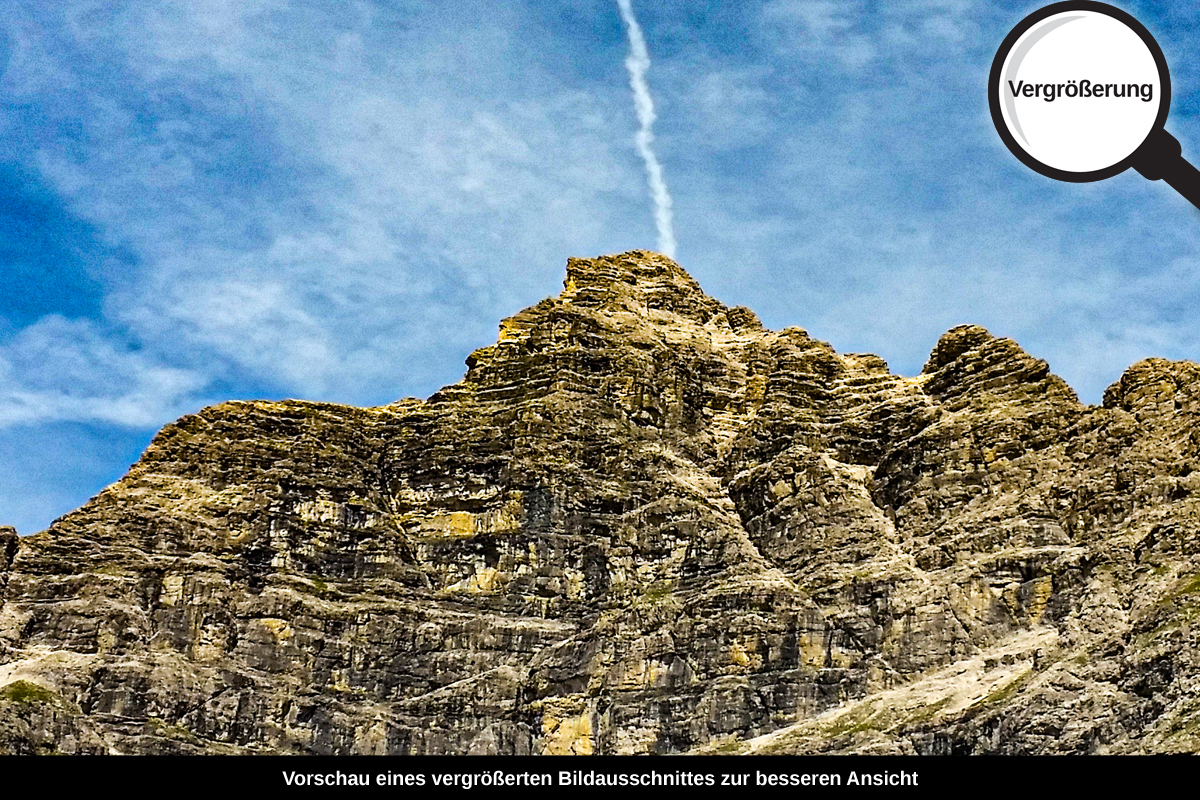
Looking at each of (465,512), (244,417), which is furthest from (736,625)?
(244,417)

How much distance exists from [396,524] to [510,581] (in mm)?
19793

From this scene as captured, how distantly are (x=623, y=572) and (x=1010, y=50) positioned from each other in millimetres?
158022

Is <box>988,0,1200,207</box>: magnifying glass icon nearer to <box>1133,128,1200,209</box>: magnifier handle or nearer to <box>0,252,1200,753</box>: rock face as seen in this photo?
<box>1133,128,1200,209</box>: magnifier handle

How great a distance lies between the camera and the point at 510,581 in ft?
541

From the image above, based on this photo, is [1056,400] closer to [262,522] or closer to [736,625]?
[736,625]

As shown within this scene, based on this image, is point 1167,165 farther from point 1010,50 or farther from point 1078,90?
point 1010,50

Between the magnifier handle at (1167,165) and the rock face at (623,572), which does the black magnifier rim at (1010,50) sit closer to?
the magnifier handle at (1167,165)

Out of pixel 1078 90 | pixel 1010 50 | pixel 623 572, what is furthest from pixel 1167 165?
pixel 623 572

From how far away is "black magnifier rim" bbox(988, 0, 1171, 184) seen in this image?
10328mm

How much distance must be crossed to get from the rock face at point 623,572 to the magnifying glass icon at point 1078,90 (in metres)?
111

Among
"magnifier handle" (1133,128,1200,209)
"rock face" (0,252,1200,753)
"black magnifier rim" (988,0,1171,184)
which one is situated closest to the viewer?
"magnifier handle" (1133,128,1200,209)

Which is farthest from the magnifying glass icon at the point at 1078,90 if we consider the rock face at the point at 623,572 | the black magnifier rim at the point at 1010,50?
the rock face at the point at 623,572

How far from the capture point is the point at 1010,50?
10.5m

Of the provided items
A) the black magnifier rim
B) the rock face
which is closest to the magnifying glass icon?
the black magnifier rim
